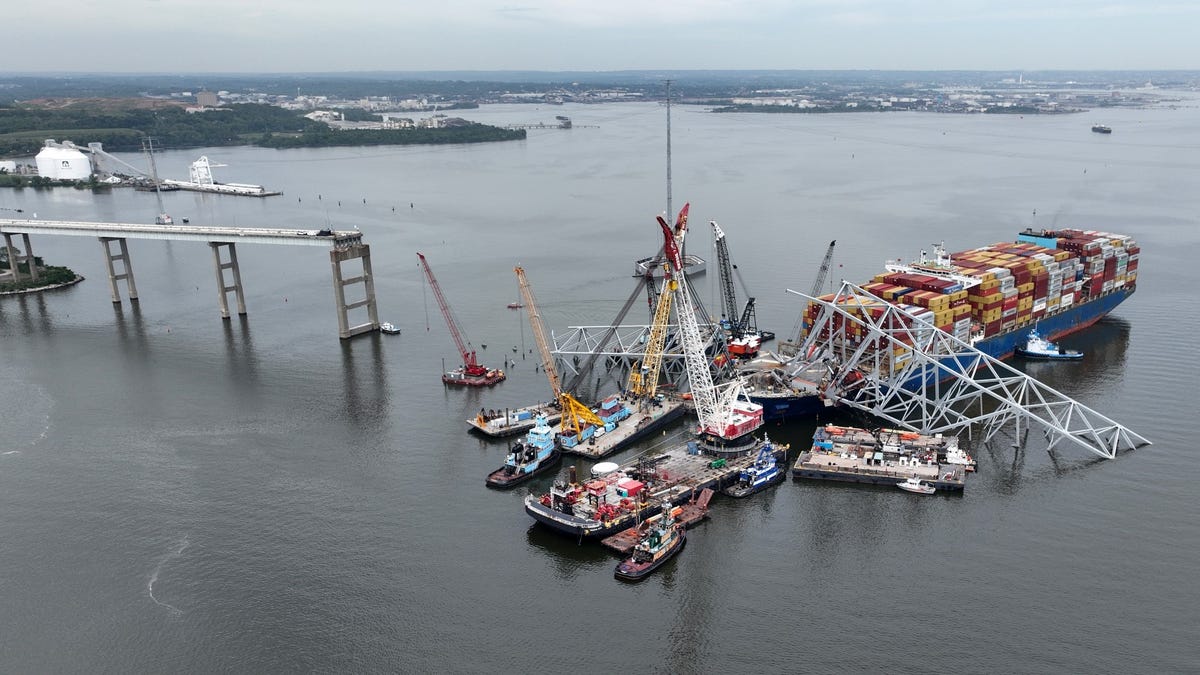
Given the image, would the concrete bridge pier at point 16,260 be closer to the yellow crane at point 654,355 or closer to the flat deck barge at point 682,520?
the yellow crane at point 654,355

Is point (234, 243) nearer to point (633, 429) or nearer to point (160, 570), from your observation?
point (633, 429)

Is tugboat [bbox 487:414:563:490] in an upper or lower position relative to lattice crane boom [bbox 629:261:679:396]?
lower

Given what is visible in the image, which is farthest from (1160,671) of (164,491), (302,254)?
(302,254)

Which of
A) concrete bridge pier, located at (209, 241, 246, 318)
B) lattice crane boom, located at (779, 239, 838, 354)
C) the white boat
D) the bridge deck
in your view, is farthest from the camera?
concrete bridge pier, located at (209, 241, 246, 318)

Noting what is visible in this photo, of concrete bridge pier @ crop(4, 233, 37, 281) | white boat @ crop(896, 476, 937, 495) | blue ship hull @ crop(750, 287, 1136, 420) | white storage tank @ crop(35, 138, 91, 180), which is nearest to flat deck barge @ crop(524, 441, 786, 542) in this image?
blue ship hull @ crop(750, 287, 1136, 420)

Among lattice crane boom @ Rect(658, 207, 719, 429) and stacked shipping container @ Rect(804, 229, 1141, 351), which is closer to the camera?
lattice crane boom @ Rect(658, 207, 719, 429)

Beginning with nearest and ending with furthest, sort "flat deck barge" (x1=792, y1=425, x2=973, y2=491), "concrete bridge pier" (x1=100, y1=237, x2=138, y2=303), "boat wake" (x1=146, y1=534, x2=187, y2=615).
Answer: "boat wake" (x1=146, y1=534, x2=187, y2=615) → "flat deck barge" (x1=792, y1=425, x2=973, y2=491) → "concrete bridge pier" (x1=100, y1=237, x2=138, y2=303)

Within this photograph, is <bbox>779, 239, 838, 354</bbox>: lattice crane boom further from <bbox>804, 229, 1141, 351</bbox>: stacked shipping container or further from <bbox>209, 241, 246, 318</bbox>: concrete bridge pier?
<bbox>209, 241, 246, 318</bbox>: concrete bridge pier
